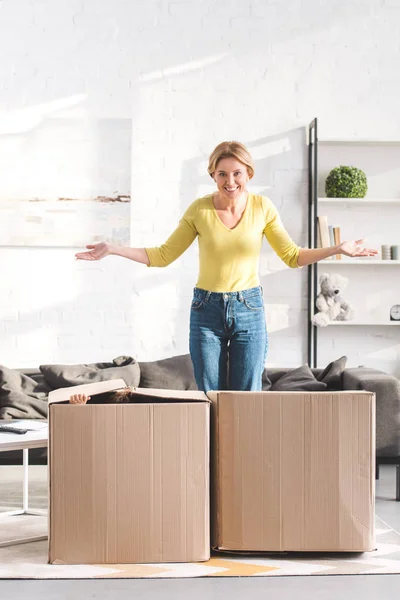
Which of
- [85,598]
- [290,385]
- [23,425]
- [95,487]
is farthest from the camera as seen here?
[290,385]

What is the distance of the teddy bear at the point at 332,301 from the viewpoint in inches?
198

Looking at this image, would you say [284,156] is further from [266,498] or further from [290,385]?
[266,498]

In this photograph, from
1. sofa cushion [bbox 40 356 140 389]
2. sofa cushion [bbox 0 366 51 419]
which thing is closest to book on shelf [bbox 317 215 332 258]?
sofa cushion [bbox 40 356 140 389]

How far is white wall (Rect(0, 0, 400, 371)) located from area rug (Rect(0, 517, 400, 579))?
2.57m

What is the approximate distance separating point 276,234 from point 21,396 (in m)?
1.84

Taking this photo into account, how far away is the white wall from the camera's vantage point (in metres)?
5.16

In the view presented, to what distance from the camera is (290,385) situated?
174 inches

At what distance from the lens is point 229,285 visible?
288 cm

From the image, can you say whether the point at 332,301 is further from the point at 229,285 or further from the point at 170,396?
the point at 170,396

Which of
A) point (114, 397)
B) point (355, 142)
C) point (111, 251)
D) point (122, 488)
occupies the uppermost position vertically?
point (355, 142)

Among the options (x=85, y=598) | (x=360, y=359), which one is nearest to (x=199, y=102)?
(x=360, y=359)

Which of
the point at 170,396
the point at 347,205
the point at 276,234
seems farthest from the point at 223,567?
the point at 347,205

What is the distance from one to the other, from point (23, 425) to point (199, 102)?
265 cm

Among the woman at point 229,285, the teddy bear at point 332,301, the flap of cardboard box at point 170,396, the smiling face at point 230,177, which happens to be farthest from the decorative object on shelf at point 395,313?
the flap of cardboard box at point 170,396
